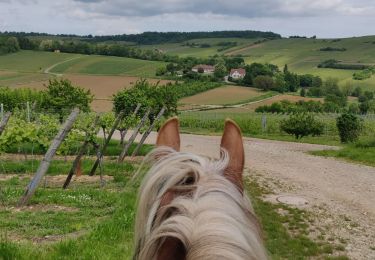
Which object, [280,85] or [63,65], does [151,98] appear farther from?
[63,65]

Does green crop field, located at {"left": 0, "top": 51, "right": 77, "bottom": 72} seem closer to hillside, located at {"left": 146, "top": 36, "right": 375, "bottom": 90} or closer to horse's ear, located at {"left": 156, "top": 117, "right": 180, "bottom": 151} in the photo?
hillside, located at {"left": 146, "top": 36, "right": 375, "bottom": 90}

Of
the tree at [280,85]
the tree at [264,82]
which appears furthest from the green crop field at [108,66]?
the tree at [280,85]

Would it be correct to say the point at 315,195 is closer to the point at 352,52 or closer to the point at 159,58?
the point at 159,58

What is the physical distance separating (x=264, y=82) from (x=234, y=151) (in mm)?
68851

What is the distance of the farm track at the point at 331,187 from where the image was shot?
8.45 m

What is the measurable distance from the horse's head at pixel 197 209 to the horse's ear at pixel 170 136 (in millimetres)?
45

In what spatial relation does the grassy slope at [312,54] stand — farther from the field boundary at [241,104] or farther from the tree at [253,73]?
the field boundary at [241,104]

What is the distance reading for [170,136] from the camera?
183cm

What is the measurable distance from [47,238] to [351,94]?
73556 mm

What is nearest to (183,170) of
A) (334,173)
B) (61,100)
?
(334,173)

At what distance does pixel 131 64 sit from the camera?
8238 centimetres

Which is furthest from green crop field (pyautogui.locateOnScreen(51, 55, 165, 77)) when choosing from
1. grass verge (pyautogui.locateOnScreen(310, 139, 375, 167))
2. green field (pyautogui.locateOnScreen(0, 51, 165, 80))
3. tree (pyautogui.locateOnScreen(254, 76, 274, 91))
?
grass verge (pyautogui.locateOnScreen(310, 139, 375, 167))

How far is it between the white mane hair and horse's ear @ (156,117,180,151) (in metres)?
0.09

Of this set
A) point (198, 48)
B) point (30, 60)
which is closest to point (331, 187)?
point (30, 60)
